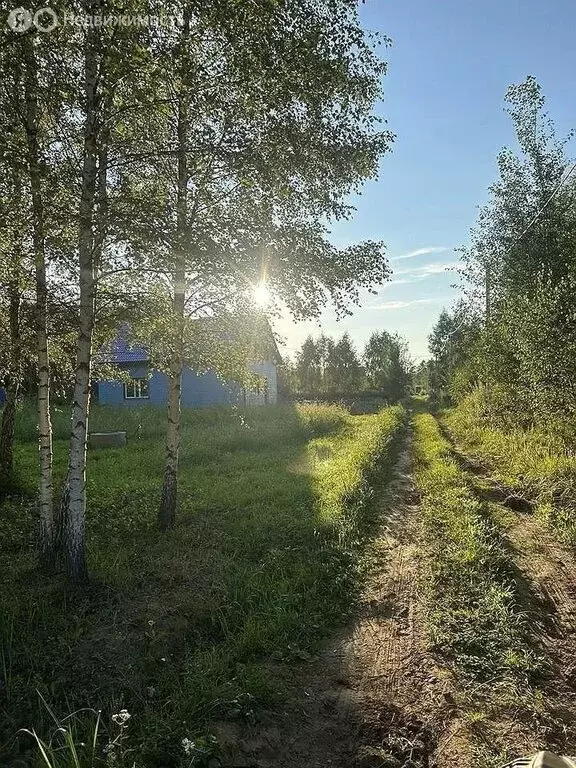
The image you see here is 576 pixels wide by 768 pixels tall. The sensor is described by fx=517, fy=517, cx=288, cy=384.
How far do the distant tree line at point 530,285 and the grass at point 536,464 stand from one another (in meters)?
0.82

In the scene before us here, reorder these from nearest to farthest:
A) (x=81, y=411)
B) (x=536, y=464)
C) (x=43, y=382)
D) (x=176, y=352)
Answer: (x=81, y=411) < (x=43, y=382) < (x=176, y=352) < (x=536, y=464)

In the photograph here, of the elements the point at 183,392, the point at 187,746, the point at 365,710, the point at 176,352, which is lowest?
the point at 365,710

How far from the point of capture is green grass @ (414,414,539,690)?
4504 mm

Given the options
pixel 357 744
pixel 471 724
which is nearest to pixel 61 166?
pixel 357 744

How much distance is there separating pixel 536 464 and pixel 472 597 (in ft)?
25.5

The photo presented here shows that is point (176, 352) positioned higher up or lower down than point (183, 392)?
higher up

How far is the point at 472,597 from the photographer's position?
5.75 m

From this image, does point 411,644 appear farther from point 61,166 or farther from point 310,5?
point 310,5

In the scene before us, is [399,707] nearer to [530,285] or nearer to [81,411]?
[81,411]

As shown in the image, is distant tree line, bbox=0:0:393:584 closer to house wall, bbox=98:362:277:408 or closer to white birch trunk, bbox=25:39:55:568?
white birch trunk, bbox=25:39:55:568

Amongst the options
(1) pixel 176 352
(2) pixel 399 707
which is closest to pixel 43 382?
(1) pixel 176 352

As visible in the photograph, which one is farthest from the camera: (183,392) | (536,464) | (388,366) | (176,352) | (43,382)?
(388,366)

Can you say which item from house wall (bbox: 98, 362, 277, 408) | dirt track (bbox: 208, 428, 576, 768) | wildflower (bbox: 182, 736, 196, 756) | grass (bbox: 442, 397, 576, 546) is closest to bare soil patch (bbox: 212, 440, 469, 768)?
dirt track (bbox: 208, 428, 576, 768)

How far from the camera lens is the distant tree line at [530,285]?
37.1 ft
